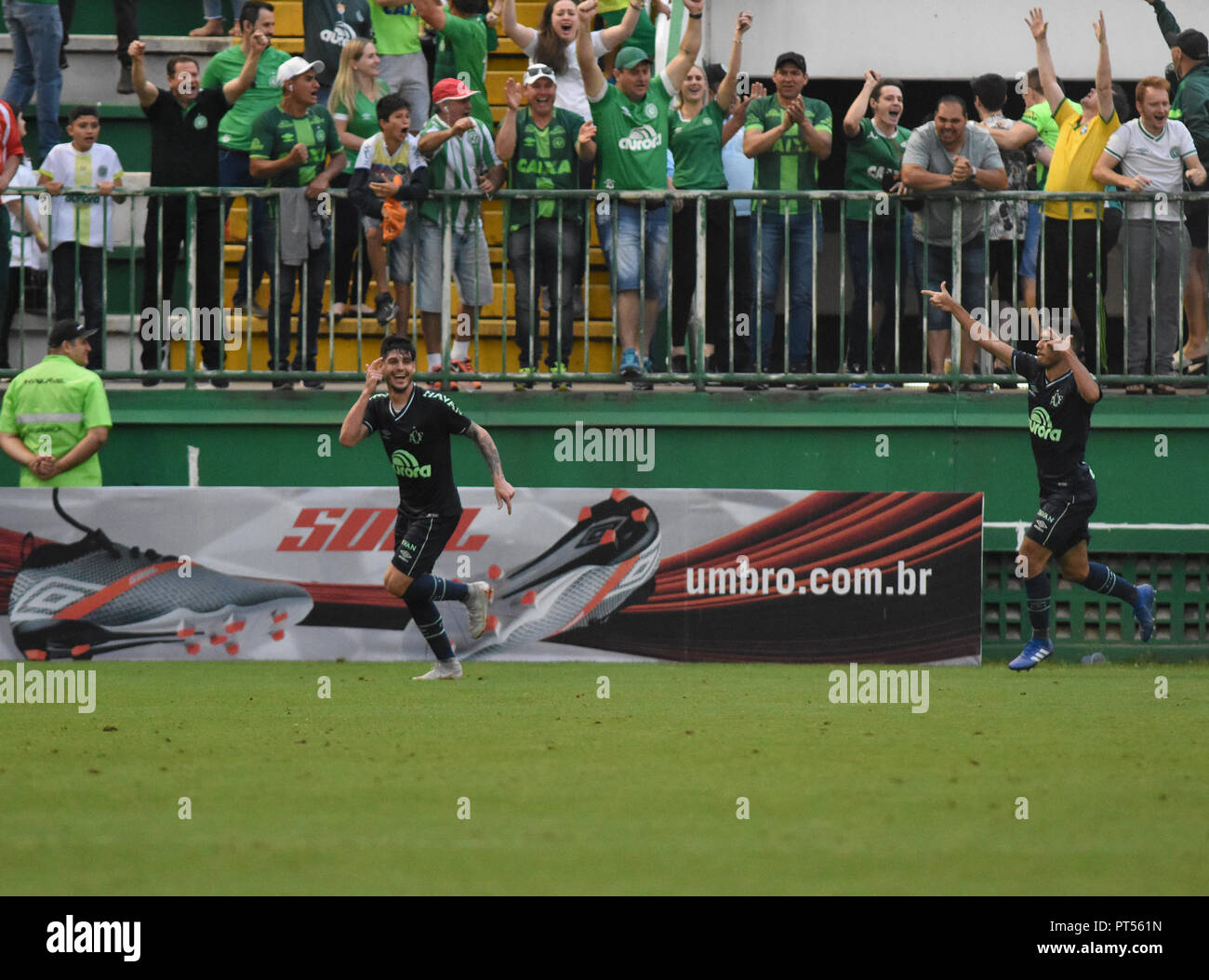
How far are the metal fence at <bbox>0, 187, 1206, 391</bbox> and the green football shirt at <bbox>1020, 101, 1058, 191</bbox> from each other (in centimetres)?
177

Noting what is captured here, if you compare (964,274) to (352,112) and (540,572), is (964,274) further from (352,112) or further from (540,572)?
(352,112)

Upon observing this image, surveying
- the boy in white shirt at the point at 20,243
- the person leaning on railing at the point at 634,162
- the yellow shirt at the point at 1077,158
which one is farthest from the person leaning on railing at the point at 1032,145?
the boy in white shirt at the point at 20,243

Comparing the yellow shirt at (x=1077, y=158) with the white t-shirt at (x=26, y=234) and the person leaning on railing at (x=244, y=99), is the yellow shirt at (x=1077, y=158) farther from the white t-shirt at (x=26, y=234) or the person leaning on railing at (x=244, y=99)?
the white t-shirt at (x=26, y=234)

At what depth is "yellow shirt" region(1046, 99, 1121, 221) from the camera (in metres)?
14.2

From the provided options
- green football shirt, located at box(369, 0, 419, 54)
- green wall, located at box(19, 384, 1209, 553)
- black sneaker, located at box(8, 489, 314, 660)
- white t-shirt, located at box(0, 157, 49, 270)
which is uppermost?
green football shirt, located at box(369, 0, 419, 54)

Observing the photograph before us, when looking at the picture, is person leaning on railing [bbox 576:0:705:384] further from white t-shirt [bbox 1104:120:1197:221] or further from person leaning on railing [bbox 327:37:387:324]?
white t-shirt [bbox 1104:120:1197:221]

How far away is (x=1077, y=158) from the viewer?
Answer: 47.3 ft

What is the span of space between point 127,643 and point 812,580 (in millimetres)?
5099

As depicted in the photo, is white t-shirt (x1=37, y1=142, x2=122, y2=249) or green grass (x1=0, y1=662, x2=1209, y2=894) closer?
green grass (x1=0, y1=662, x2=1209, y2=894)

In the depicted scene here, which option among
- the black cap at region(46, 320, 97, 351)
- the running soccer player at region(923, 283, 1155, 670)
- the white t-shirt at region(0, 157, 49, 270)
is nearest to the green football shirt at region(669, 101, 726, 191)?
the running soccer player at region(923, 283, 1155, 670)

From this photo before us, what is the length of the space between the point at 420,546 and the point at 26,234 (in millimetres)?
5048

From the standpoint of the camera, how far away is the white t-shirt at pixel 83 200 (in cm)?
1420

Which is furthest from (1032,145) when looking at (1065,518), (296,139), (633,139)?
(296,139)

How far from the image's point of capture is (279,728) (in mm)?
9516
